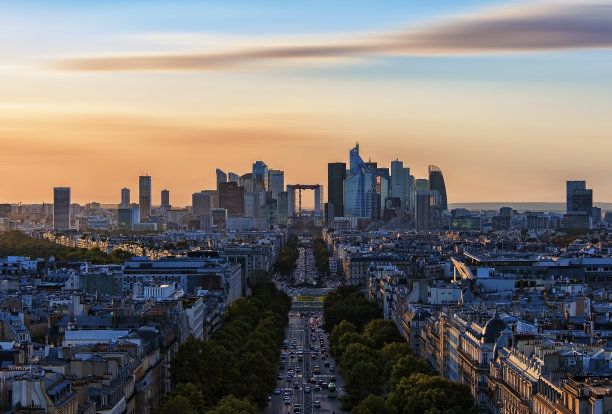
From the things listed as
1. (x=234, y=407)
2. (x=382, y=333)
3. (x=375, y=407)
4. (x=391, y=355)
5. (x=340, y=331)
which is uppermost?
(x=382, y=333)

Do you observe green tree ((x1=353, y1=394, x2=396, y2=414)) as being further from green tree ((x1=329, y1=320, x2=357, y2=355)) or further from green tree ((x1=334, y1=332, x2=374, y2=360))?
green tree ((x1=329, y1=320, x2=357, y2=355))

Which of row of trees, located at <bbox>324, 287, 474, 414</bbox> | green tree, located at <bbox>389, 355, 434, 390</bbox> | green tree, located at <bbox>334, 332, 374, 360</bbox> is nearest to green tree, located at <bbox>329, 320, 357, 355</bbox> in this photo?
row of trees, located at <bbox>324, 287, 474, 414</bbox>

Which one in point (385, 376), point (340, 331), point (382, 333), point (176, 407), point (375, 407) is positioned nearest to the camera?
point (176, 407)

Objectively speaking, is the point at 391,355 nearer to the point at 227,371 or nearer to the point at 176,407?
the point at 227,371

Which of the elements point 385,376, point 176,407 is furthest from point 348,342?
point 176,407

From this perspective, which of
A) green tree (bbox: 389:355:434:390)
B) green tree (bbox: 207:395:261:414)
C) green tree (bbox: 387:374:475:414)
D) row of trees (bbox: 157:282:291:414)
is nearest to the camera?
green tree (bbox: 207:395:261:414)

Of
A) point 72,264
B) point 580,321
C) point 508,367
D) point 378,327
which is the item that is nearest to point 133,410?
point 508,367

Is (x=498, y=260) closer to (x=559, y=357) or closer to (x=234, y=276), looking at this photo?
(x=234, y=276)
